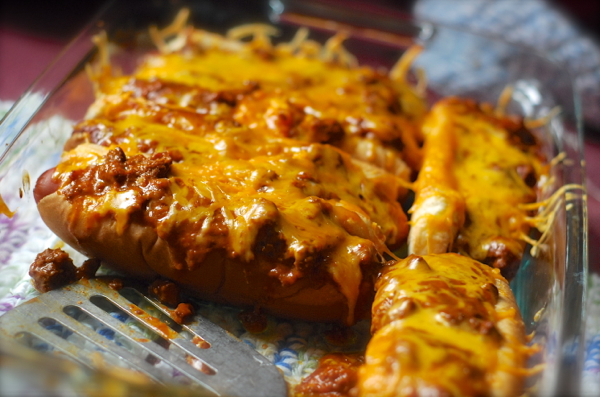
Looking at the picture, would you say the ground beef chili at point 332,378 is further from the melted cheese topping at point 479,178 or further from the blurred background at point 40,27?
the blurred background at point 40,27

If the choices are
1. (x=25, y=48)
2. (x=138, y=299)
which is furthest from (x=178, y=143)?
(x=25, y=48)

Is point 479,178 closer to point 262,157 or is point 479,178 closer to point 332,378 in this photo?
point 262,157

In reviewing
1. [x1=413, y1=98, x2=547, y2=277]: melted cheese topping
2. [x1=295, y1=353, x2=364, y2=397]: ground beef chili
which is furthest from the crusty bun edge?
[x1=413, y1=98, x2=547, y2=277]: melted cheese topping

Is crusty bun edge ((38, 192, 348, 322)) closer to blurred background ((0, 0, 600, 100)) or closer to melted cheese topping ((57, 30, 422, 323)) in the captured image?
melted cheese topping ((57, 30, 422, 323))

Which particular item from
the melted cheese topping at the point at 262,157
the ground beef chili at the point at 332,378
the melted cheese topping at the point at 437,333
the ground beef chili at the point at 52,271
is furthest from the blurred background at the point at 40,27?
the ground beef chili at the point at 332,378

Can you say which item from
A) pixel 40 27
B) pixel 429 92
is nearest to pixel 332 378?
pixel 429 92
